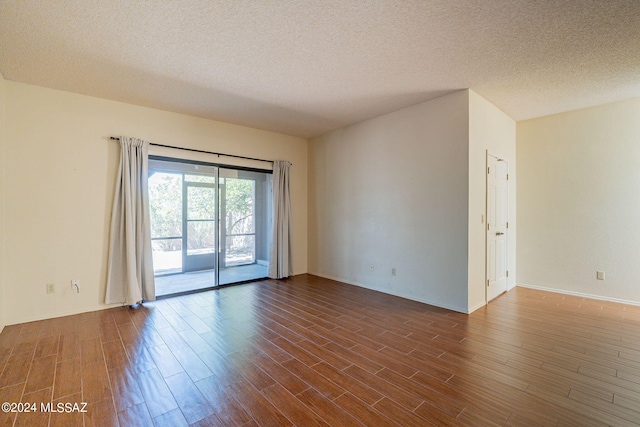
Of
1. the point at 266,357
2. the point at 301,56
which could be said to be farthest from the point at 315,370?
the point at 301,56

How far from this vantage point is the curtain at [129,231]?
153 inches

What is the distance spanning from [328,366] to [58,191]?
3.99 meters

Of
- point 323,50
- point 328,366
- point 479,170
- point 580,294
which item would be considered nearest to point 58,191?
point 323,50

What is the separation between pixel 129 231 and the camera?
12.8 ft

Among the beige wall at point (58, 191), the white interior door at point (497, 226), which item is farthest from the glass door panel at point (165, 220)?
the white interior door at point (497, 226)

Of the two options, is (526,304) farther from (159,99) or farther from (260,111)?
(159,99)

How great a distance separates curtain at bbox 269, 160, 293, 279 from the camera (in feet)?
18.1

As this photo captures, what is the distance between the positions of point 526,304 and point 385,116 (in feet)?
11.6

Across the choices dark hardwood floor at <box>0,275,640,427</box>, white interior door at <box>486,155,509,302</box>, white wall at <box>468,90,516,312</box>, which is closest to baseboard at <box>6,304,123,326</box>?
dark hardwood floor at <box>0,275,640,427</box>

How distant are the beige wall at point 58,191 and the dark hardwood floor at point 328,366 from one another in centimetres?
42

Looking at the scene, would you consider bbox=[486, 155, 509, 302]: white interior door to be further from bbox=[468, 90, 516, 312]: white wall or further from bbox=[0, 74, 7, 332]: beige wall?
bbox=[0, 74, 7, 332]: beige wall

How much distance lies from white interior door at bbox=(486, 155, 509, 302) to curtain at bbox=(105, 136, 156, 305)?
5036 mm

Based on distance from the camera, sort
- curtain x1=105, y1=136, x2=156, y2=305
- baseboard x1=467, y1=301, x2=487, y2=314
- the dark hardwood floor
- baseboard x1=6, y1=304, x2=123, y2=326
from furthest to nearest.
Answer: curtain x1=105, y1=136, x2=156, y2=305 < baseboard x1=467, y1=301, x2=487, y2=314 < baseboard x1=6, y1=304, x2=123, y2=326 < the dark hardwood floor

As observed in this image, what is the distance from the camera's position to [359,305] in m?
4.00
